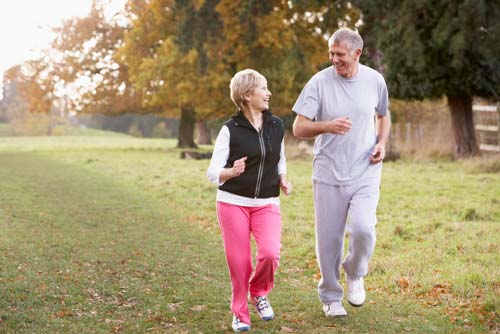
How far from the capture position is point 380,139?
5762mm

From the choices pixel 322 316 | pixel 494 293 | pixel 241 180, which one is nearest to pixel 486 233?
pixel 494 293

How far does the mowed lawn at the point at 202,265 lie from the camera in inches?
234

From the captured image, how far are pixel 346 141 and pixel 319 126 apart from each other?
26cm

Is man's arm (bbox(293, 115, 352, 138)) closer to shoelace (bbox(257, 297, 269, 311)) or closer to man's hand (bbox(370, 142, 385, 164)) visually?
man's hand (bbox(370, 142, 385, 164))

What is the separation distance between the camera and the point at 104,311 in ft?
20.9

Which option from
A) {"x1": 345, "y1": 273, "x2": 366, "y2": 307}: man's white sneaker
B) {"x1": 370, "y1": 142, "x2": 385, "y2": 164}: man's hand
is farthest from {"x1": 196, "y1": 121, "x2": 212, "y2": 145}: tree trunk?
{"x1": 370, "y1": 142, "x2": 385, "y2": 164}: man's hand

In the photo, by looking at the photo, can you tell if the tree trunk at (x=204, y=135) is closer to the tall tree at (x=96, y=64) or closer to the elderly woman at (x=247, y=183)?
the tall tree at (x=96, y=64)

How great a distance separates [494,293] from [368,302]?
104 centimetres

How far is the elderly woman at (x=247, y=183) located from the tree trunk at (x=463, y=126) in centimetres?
1959

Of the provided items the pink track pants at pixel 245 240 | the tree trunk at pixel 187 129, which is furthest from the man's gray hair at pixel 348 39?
the tree trunk at pixel 187 129

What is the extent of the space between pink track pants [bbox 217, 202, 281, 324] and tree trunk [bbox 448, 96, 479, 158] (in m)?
19.6

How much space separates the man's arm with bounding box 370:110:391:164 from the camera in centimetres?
559

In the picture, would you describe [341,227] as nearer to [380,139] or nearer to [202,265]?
[380,139]

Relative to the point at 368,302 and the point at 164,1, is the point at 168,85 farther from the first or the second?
the point at 368,302
